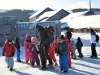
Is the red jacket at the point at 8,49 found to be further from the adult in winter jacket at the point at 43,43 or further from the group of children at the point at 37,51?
the adult in winter jacket at the point at 43,43

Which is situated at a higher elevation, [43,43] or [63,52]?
[43,43]

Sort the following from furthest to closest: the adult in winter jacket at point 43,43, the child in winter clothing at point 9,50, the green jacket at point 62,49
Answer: the child in winter clothing at point 9,50, the adult in winter jacket at point 43,43, the green jacket at point 62,49

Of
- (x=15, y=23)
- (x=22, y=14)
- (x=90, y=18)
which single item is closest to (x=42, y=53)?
(x=15, y=23)

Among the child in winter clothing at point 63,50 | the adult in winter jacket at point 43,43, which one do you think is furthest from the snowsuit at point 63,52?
the adult in winter jacket at point 43,43

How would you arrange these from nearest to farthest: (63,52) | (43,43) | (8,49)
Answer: (63,52) < (43,43) < (8,49)

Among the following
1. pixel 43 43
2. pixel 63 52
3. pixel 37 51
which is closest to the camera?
pixel 63 52

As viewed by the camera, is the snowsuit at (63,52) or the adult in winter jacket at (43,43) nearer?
the snowsuit at (63,52)

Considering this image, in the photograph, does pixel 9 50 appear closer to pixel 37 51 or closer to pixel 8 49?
pixel 8 49

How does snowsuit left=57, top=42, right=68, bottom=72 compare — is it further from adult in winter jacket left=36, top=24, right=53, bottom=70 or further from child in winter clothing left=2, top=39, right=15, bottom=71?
child in winter clothing left=2, top=39, right=15, bottom=71

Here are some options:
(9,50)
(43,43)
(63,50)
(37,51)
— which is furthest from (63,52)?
(9,50)

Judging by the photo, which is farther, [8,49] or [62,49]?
[8,49]

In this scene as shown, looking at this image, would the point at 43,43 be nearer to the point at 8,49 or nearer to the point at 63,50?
the point at 63,50

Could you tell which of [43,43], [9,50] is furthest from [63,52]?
[9,50]

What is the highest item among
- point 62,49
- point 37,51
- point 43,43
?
point 43,43
